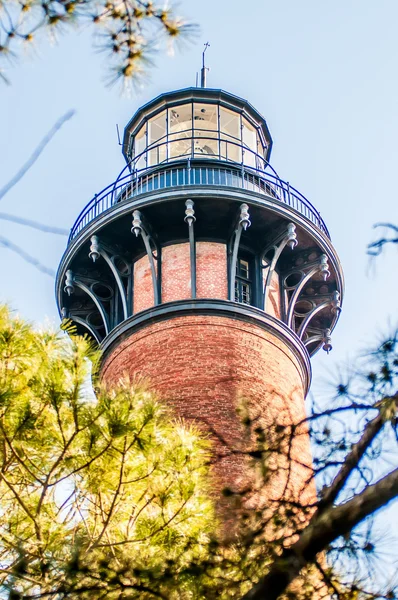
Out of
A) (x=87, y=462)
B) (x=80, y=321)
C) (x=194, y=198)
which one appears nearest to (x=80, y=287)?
(x=80, y=321)

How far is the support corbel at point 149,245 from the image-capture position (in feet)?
52.2

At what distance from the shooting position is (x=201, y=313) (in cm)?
1515

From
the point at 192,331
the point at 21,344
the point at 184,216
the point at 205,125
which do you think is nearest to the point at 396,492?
the point at 21,344

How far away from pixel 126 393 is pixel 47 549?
1724 mm

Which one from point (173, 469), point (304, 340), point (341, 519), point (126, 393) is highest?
point (304, 340)

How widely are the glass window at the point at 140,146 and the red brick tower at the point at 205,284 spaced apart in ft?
2.38

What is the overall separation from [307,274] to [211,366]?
3399 millimetres

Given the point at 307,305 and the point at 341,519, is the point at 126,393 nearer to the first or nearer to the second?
the point at 341,519

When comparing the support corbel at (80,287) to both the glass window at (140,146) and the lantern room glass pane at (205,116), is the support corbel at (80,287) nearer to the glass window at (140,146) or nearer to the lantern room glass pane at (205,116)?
the glass window at (140,146)

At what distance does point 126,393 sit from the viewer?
899 cm

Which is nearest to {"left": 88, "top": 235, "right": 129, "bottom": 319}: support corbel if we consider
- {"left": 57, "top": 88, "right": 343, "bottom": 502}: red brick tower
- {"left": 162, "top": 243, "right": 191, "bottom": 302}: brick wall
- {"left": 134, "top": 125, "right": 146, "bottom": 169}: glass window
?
{"left": 57, "top": 88, "right": 343, "bottom": 502}: red brick tower

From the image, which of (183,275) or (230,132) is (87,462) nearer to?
(183,275)

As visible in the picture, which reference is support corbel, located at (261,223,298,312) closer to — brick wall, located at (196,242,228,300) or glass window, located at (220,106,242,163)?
brick wall, located at (196,242,228,300)

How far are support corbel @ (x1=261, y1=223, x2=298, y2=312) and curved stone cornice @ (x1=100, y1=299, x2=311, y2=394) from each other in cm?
58
